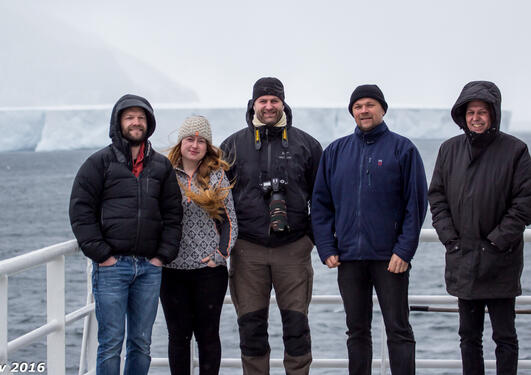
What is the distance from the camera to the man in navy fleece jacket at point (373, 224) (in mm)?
2600

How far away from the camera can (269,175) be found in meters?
2.82

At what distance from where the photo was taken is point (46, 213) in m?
36.6

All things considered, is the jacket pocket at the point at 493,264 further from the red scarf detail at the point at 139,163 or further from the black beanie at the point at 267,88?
the red scarf detail at the point at 139,163

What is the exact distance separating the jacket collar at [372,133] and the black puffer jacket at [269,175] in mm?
259

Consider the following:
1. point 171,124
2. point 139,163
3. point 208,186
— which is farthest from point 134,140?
point 171,124

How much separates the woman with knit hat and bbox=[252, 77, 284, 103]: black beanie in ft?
0.89

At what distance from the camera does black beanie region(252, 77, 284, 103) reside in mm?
2834

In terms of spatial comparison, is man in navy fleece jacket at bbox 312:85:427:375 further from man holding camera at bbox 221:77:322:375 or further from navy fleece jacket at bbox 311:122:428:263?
man holding camera at bbox 221:77:322:375

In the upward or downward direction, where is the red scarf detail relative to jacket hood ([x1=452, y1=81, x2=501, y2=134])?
downward

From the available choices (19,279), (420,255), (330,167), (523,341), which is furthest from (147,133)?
(420,255)

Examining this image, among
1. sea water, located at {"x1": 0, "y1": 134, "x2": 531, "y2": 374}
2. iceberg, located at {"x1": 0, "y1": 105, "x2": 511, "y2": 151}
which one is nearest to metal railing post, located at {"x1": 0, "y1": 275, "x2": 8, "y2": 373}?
sea water, located at {"x1": 0, "y1": 134, "x2": 531, "y2": 374}

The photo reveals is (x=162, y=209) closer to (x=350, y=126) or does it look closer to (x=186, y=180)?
(x=186, y=180)

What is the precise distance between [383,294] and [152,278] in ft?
3.11

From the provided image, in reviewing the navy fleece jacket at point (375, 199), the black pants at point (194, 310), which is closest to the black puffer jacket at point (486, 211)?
the navy fleece jacket at point (375, 199)
